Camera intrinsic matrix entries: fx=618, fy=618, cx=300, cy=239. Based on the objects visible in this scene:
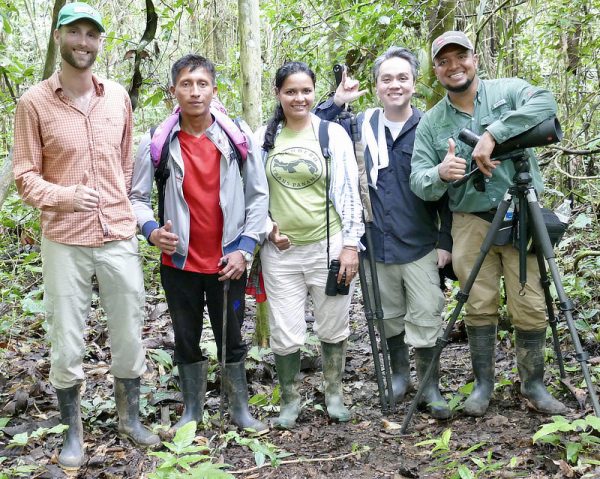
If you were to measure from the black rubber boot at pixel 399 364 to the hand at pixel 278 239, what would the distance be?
1098 mm

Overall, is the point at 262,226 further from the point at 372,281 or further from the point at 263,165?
the point at 372,281

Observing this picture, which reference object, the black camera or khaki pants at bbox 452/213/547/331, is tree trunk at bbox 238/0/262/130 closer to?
the black camera

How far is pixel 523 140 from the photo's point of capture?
347cm

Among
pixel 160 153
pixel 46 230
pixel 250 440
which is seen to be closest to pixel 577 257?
pixel 250 440

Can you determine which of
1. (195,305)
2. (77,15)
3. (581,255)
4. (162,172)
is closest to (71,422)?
(195,305)

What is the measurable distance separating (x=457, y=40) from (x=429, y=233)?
126cm

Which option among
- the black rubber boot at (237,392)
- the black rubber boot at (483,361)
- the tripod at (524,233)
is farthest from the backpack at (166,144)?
the black rubber boot at (483,361)

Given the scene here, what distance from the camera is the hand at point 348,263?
155 inches

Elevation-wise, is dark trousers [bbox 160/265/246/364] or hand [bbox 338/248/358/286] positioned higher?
hand [bbox 338/248/358/286]

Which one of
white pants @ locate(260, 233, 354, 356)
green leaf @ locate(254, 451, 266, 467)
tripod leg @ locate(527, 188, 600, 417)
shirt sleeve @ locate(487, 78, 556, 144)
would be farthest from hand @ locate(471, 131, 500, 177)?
green leaf @ locate(254, 451, 266, 467)

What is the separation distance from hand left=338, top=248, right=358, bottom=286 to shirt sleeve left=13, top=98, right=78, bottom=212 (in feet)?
5.41

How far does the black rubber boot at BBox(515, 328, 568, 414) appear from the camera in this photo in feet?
12.6

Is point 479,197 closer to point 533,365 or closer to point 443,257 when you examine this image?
point 443,257

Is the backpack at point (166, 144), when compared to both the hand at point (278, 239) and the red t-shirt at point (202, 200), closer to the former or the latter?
the red t-shirt at point (202, 200)
